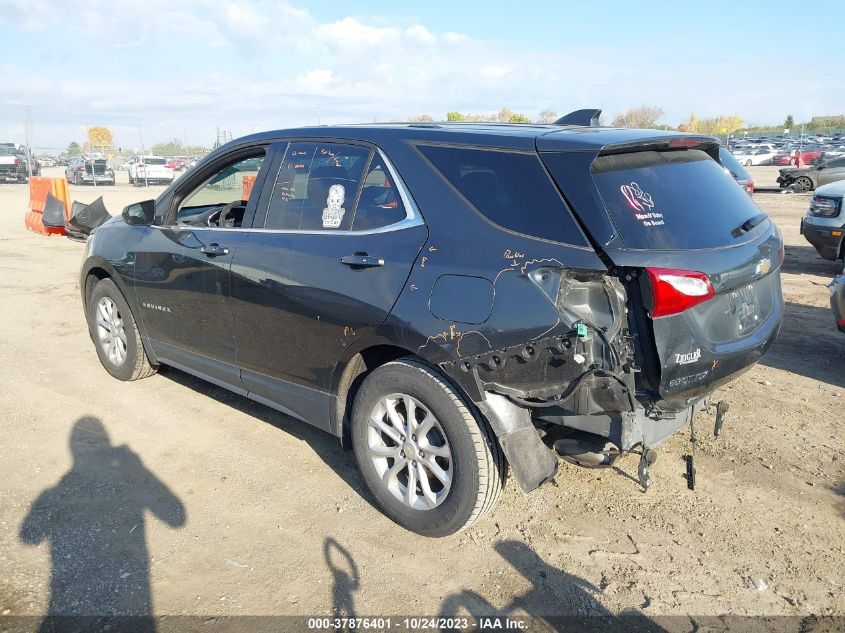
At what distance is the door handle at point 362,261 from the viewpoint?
3430 mm

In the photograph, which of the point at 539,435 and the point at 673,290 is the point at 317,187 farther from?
the point at 673,290

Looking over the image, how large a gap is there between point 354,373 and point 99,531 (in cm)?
148

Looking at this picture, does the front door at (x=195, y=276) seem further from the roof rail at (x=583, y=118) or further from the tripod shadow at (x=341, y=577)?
the roof rail at (x=583, y=118)

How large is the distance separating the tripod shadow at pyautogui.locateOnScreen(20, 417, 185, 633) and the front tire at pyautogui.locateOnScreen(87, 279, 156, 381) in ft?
3.12

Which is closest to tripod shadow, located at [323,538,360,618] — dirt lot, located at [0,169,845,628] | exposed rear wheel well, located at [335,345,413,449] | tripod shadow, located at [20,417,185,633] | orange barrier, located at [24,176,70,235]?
dirt lot, located at [0,169,845,628]

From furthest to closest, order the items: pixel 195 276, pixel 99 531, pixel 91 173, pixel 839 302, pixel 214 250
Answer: pixel 91 173 → pixel 839 302 → pixel 195 276 → pixel 214 250 → pixel 99 531

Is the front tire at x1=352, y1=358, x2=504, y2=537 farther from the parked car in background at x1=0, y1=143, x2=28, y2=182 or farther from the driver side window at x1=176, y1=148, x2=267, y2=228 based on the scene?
the parked car in background at x1=0, y1=143, x2=28, y2=182

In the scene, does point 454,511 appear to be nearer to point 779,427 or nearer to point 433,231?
point 433,231

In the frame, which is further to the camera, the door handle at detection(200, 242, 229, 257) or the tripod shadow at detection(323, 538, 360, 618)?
the door handle at detection(200, 242, 229, 257)

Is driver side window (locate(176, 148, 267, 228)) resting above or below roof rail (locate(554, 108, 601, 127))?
below

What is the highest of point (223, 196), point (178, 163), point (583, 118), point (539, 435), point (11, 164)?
point (178, 163)

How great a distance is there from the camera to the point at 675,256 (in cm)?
290

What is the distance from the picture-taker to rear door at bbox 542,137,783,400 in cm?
288

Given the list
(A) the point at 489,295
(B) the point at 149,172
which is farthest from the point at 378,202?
(B) the point at 149,172
